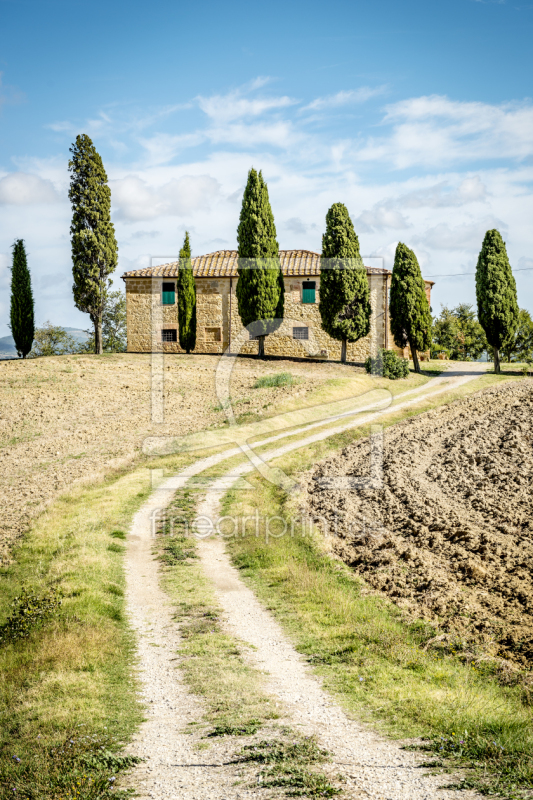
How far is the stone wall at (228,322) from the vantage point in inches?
1665

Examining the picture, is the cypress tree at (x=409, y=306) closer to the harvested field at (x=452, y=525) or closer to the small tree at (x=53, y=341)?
the harvested field at (x=452, y=525)

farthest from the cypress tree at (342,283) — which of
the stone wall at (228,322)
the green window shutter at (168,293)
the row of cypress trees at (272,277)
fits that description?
the green window shutter at (168,293)

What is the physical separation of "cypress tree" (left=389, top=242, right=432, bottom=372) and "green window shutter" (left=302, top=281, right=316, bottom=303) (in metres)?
8.09

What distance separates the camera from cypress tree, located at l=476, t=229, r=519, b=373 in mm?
35000

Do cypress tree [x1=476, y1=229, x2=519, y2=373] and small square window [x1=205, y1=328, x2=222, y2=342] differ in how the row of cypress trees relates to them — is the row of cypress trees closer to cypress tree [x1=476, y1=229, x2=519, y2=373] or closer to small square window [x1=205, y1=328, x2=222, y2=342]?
cypress tree [x1=476, y1=229, x2=519, y2=373]

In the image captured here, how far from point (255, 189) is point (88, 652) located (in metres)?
33.3

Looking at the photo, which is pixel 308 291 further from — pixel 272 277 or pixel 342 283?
pixel 342 283

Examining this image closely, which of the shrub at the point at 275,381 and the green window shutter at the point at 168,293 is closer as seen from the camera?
the shrub at the point at 275,381

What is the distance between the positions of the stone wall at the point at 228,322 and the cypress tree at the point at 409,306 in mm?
5954

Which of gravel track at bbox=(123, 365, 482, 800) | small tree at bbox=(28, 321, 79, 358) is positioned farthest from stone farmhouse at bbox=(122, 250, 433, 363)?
gravel track at bbox=(123, 365, 482, 800)

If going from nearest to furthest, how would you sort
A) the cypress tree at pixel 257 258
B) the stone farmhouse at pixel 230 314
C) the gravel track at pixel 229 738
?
1. the gravel track at pixel 229 738
2. the cypress tree at pixel 257 258
3. the stone farmhouse at pixel 230 314

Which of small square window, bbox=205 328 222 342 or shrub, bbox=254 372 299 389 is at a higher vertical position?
small square window, bbox=205 328 222 342

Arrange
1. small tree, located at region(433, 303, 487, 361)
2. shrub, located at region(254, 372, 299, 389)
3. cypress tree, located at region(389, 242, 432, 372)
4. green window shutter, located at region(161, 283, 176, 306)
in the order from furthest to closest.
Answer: small tree, located at region(433, 303, 487, 361) < green window shutter, located at region(161, 283, 176, 306) < cypress tree, located at region(389, 242, 432, 372) < shrub, located at region(254, 372, 299, 389)

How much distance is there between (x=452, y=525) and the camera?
1283 cm
